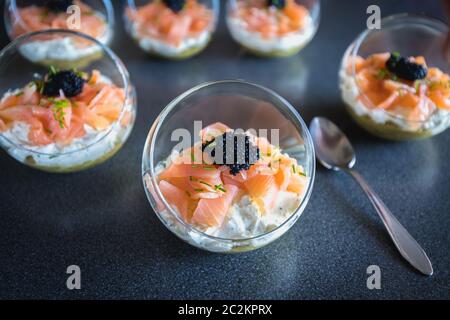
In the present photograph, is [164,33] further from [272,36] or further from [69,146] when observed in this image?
[69,146]

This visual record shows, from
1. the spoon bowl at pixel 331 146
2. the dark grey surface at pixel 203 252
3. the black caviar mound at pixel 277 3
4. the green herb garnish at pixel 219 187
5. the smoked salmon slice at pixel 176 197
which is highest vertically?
the black caviar mound at pixel 277 3

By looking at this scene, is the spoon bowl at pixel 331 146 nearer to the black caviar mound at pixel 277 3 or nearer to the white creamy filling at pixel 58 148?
the black caviar mound at pixel 277 3

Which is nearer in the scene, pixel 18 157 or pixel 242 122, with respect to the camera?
pixel 18 157

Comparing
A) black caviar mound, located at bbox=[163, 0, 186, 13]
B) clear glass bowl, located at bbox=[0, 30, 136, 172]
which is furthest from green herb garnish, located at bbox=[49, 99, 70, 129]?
black caviar mound, located at bbox=[163, 0, 186, 13]

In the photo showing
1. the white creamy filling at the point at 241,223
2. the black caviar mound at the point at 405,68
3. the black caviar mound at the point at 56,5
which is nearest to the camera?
the white creamy filling at the point at 241,223

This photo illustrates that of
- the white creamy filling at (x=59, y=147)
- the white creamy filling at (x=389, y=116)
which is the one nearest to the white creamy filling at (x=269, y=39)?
the white creamy filling at (x=389, y=116)
